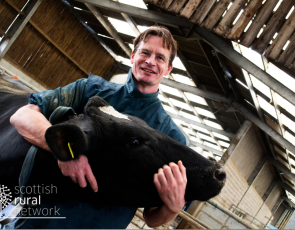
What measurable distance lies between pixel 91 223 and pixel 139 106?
2.38 ft

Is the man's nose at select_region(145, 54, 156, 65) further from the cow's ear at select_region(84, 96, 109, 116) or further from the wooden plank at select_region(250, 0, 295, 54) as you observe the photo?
the wooden plank at select_region(250, 0, 295, 54)

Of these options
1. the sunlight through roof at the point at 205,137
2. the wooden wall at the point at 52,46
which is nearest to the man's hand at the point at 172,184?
the wooden wall at the point at 52,46

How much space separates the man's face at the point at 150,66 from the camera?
1616 millimetres

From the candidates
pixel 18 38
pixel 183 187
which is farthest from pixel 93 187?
pixel 18 38

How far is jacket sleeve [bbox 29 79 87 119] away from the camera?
4.56 feet

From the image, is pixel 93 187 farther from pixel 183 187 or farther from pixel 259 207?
pixel 259 207

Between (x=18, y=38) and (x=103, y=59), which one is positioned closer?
(x=18, y=38)

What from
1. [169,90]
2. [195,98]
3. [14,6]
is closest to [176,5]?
[14,6]

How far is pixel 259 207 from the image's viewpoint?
15148mm

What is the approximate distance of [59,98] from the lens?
1479 mm

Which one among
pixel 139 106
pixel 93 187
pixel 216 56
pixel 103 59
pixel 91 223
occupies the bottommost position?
pixel 91 223

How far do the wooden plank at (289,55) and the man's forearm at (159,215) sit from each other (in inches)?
125

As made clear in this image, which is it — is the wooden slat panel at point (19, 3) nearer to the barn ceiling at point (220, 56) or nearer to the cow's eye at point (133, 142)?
the barn ceiling at point (220, 56)

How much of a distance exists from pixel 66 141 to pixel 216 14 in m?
4.06
